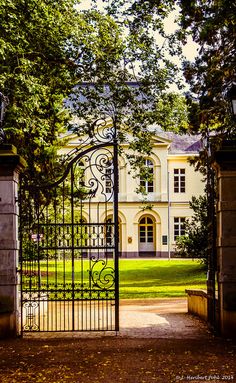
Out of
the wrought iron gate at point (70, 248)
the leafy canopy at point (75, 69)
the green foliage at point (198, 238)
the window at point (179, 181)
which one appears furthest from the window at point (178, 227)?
the wrought iron gate at point (70, 248)

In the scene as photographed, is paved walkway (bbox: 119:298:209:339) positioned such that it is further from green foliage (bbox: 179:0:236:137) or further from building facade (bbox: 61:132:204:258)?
building facade (bbox: 61:132:204:258)

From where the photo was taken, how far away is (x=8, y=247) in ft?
27.5

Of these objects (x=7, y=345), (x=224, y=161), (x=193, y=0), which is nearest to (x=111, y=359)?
(x=7, y=345)

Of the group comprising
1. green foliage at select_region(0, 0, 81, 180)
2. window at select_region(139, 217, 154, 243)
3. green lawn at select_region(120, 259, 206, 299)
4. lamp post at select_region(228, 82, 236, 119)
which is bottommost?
green lawn at select_region(120, 259, 206, 299)

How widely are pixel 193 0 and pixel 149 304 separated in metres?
7.91

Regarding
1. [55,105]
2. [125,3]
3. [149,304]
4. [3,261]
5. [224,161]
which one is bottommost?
[149,304]

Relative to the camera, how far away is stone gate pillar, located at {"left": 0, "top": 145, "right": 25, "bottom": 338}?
27.3 ft

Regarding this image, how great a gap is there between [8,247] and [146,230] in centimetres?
3546

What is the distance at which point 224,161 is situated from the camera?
27.2ft

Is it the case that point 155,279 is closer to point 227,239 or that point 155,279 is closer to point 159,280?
point 159,280

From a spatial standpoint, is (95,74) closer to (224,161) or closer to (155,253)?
(224,161)

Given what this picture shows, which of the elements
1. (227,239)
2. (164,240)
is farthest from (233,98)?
(164,240)

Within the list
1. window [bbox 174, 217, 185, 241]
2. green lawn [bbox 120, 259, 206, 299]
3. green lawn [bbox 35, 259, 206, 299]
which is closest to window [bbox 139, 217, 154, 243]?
window [bbox 174, 217, 185, 241]

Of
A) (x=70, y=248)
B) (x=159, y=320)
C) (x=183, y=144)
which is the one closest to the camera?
(x=70, y=248)
